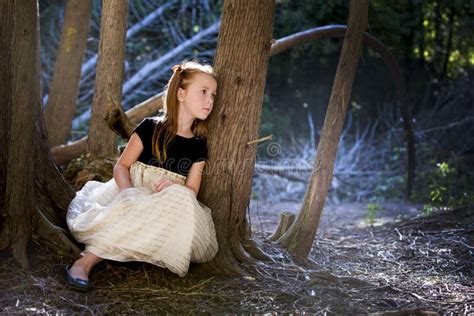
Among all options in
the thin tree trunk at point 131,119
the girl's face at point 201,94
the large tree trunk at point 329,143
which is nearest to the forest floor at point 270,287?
the large tree trunk at point 329,143

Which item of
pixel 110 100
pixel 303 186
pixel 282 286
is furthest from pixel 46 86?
pixel 282 286

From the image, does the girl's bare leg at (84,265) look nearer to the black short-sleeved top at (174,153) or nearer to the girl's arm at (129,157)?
the girl's arm at (129,157)

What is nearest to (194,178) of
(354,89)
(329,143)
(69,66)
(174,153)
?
(174,153)

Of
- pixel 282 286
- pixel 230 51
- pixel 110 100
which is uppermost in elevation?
pixel 230 51

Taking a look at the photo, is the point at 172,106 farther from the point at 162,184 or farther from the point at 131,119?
the point at 131,119

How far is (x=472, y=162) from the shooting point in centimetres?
869

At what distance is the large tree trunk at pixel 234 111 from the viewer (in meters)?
3.82

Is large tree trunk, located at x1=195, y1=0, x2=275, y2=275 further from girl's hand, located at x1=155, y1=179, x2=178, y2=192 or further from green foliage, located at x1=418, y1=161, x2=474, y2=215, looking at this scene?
green foliage, located at x1=418, y1=161, x2=474, y2=215

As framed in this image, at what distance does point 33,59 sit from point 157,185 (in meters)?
1.04

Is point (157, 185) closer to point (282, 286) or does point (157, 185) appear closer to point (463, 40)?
point (282, 286)

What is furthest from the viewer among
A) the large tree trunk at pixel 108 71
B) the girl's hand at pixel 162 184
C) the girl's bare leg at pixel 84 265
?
the large tree trunk at pixel 108 71

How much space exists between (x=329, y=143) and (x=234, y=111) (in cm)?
109

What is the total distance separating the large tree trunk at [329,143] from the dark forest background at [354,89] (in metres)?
3.58

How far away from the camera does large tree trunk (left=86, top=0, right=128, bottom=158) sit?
534 centimetres
